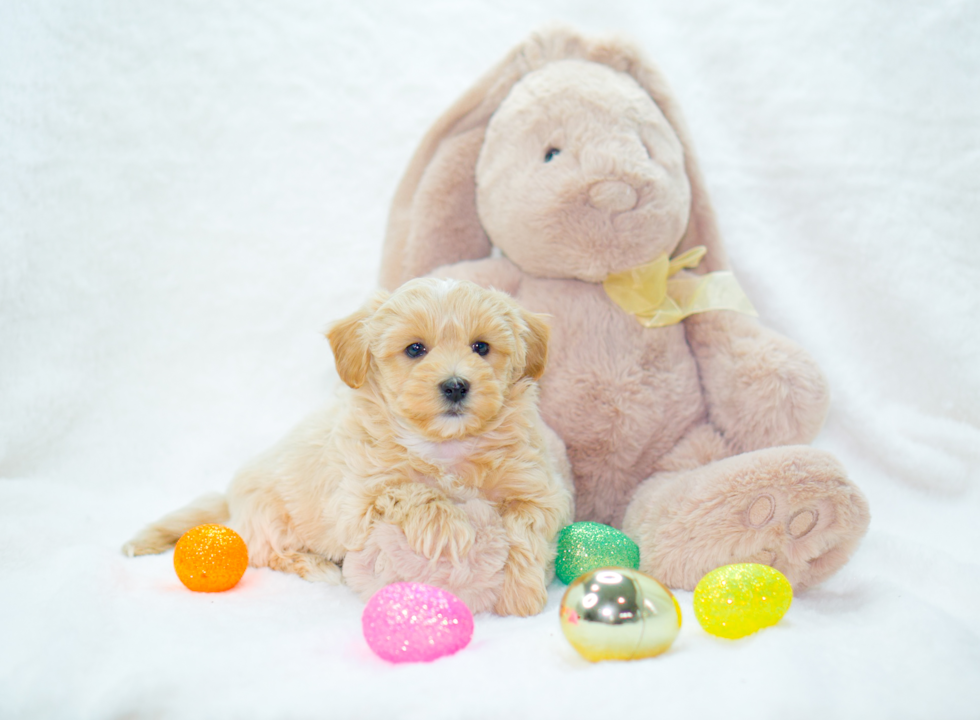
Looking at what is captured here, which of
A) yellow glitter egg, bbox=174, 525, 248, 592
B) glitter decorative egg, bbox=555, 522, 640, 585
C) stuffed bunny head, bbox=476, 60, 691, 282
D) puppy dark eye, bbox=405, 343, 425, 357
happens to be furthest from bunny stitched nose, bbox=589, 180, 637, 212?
yellow glitter egg, bbox=174, 525, 248, 592

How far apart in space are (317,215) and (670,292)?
1.47 meters

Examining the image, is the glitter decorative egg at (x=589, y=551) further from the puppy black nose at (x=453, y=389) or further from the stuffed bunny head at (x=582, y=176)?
the stuffed bunny head at (x=582, y=176)

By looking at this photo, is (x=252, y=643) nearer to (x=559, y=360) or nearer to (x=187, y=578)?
(x=187, y=578)

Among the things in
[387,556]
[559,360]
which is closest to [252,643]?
[387,556]

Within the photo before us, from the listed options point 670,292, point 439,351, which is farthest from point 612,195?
point 439,351

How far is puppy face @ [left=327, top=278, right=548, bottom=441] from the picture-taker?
1.65 meters

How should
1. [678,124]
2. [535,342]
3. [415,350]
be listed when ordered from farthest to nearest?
[678,124], [535,342], [415,350]

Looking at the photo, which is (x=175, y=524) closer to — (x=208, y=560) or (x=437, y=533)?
(x=208, y=560)

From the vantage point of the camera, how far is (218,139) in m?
2.88

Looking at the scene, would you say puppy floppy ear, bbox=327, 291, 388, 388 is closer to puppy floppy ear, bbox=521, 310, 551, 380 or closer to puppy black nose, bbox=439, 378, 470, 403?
puppy black nose, bbox=439, 378, 470, 403

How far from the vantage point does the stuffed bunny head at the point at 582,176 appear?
6.79ft

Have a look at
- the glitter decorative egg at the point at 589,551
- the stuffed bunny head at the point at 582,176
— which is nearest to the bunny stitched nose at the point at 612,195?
the stuffed bunny head at the point at 582,176

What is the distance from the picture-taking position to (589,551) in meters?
1.81

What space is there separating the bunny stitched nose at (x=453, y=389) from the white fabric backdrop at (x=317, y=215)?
60 centimetres
